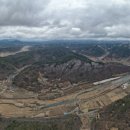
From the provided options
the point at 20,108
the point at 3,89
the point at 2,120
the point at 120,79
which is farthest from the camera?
the point at 120,79

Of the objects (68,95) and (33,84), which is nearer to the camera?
(68,95)

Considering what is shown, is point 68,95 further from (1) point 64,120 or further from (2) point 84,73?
(2) point 84,73

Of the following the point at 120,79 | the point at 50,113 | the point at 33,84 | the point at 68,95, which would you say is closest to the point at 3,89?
the point at 33,84

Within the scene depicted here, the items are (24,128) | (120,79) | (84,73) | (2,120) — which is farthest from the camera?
(84,73)

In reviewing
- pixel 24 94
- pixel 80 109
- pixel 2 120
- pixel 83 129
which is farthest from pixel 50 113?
pixel 24 94

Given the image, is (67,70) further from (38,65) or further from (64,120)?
(64,120)

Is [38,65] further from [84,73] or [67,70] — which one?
[84,73]

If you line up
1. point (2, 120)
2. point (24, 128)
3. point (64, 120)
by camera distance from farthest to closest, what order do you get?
point (2, 120) < point (64, 120) < point (24, 128)

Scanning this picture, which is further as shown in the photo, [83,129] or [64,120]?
[64,120]

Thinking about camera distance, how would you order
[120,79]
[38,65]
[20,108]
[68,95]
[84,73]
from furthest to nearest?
[38,65], [84,73], [120,79], [68,95], [20,108]
